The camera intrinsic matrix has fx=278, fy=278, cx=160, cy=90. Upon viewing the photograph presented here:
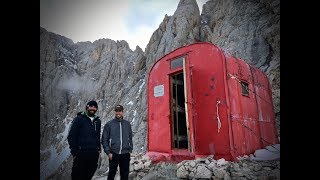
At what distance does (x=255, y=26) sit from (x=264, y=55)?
3.55m

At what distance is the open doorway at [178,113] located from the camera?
682 centimetres

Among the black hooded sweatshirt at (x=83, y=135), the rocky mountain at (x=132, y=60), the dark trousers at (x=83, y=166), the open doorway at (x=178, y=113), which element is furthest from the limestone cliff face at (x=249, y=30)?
the dark trousers at (x=83, y=166)

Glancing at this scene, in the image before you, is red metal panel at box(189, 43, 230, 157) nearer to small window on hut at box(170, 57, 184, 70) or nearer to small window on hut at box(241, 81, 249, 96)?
small window on hut at box(170, 57, 184, 70)

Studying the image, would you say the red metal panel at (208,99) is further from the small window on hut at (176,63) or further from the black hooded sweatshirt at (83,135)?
the black hooded sweatshirt at (83,135)

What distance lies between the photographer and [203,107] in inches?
249
